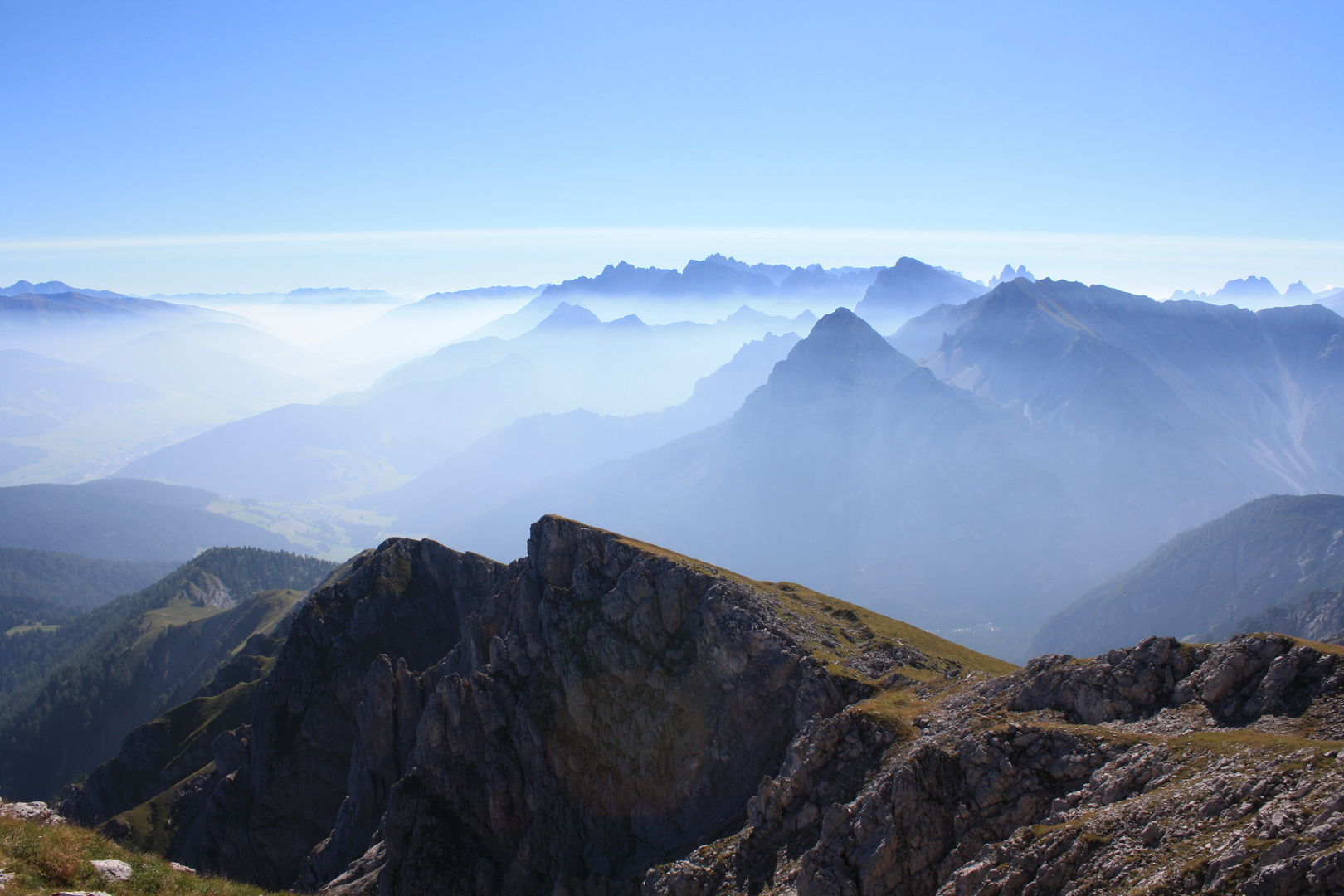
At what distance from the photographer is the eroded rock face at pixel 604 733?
6475 centimetres

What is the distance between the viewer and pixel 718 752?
66.1 metres

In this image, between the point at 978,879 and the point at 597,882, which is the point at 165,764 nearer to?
the point at 597,882

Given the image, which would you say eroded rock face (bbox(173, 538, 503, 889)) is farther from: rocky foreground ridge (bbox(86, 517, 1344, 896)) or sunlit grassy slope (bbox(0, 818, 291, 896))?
sunlit grassy slope (bbox(0, 818, 291, 896))

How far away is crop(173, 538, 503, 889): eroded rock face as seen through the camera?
326ft

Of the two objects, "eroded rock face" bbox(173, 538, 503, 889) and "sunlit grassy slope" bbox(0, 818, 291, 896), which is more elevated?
"sunlit grassy slope" bbox(0, 818, 291, 896)

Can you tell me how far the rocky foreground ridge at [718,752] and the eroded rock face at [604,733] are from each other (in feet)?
0.96

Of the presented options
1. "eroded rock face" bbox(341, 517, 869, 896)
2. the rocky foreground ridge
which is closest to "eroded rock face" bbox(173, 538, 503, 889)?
the rocky foreground ridge

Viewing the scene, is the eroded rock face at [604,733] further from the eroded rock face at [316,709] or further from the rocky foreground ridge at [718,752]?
the eroded rock face at [316,709]

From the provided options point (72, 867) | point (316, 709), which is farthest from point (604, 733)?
point (316, 709)

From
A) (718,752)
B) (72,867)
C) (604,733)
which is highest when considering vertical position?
(72,867)

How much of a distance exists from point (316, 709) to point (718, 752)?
7812 centimetres

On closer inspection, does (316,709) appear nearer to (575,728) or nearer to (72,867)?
(575,728)

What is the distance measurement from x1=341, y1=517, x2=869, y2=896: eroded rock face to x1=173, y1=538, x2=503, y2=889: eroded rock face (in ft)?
119

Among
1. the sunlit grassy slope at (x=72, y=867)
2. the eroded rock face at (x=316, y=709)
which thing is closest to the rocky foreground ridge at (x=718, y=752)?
the eroded rock face at (x=316, y=709)
